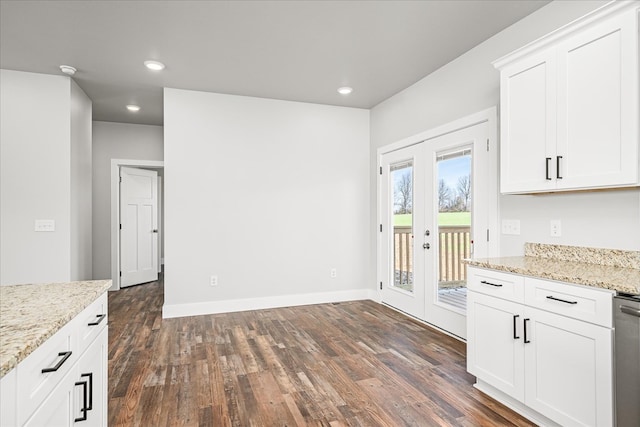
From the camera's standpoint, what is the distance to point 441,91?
12.0ft

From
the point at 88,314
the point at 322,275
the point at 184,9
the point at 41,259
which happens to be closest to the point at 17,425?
the point at 88,314

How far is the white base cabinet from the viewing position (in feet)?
2.93

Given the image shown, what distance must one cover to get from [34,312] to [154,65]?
3051 mm

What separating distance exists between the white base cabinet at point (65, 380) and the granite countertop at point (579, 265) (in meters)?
2.22

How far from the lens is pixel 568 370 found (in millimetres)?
1801

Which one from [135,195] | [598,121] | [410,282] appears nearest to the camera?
[598,121]

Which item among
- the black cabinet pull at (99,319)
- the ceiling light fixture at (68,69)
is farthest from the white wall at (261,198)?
the black cabinet pull at (99,319)

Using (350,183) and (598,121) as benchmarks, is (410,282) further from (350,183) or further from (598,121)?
(598,121)

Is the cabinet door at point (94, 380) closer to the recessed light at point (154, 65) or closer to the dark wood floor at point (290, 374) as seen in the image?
the dark wood floor at point (290, 374)

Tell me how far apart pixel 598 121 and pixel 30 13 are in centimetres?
392

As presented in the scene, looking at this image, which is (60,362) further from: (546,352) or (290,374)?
(546,352)

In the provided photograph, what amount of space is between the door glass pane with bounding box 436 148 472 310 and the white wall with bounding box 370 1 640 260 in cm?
45

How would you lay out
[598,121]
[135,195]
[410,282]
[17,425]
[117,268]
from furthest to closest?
[135,195] < [117,268] < [410,282] < [598,121] < [17,425]

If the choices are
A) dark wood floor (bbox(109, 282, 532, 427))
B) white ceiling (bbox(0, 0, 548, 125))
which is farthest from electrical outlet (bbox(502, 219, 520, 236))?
white ceiling (bbox(0, 0, 548, 125))
